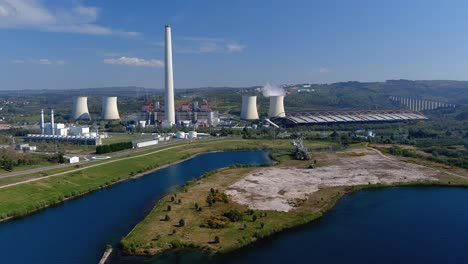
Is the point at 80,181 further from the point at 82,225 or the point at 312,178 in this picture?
the point at 312,178

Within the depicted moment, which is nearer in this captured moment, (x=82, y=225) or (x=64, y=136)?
(x=82, y=225)

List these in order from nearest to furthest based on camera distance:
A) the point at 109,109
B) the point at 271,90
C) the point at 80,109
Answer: the point at 109,109 → the point at 80,109 → the point at 271,90

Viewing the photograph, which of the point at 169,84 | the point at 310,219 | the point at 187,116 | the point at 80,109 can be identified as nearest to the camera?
the point at 310,219

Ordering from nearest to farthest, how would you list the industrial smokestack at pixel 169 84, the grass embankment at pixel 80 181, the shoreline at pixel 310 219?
the shoreline at pixel 310 219
the grass embankment at pixel 80 181
the industrial smokestack at pixel 169 84

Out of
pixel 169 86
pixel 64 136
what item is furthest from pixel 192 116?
pixel 64 136

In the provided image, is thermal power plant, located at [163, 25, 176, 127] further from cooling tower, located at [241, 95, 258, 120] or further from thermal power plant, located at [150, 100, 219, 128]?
cooling tower, located at [241, 95, 258, 120]

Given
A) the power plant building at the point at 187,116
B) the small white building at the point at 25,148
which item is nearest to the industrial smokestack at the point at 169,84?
the power plant building at the point at 187,116

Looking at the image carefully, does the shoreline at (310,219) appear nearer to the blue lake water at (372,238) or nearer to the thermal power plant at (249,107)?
the blue lake water at (372,238)

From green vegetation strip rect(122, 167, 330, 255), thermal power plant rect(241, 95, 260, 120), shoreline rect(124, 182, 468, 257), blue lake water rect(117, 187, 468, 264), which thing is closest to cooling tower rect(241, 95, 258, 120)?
thermal power plant rect(241, 95, 260, 120)
